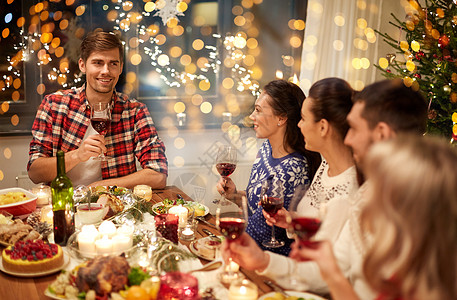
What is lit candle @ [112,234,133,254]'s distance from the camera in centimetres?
152

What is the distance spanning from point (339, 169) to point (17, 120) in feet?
8.76

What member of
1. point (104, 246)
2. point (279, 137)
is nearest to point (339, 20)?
point (279, 137)

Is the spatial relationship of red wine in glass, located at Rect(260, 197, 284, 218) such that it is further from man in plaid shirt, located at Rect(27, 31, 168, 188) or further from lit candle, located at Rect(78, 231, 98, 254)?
man in plaid shirt, located at Rect(27, 31, 168, 188)

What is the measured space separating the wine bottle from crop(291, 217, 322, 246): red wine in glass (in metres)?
0.89

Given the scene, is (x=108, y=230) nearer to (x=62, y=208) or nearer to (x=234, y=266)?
(x=62, y=208)

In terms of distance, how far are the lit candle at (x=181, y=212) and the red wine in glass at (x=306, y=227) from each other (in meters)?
0.76

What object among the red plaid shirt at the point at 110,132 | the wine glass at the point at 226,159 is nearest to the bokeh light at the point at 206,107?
the red plaid shirt at the point at 110,132

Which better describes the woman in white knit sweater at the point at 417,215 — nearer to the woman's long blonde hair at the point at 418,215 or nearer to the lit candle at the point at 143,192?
the woman's long blonde hair at the point at 418,215

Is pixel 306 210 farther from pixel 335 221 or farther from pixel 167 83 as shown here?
pixel 167 83

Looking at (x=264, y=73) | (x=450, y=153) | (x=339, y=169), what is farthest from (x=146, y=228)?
(x=264, y=73)

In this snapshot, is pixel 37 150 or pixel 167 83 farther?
pixel 167 83

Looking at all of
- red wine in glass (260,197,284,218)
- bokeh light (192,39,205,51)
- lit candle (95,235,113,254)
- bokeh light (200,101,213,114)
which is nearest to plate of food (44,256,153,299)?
lit candle (95,235,113,254)

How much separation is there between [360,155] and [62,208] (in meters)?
1.06

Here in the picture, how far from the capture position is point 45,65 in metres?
3.51
